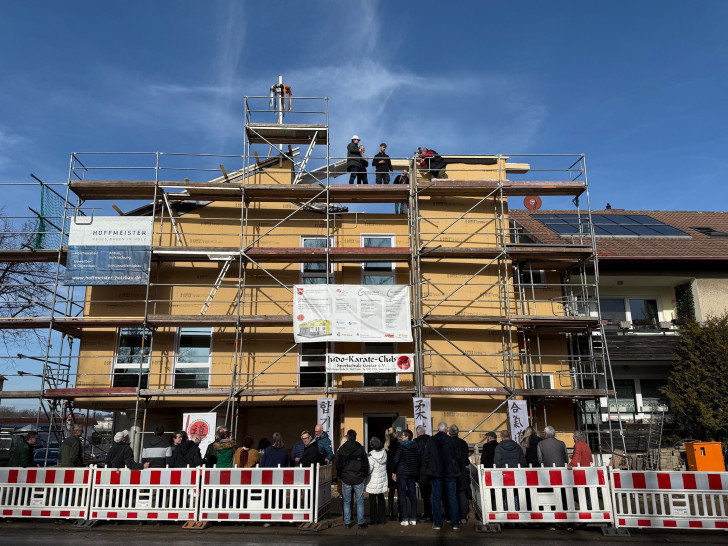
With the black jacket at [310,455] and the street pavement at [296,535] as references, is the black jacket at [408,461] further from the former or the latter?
the black jacket at [310,455]

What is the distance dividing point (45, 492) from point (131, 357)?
6.48m

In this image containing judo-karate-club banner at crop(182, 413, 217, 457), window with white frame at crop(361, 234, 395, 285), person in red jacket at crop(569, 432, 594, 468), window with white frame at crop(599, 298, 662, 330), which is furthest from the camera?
window with white frame at crop(599, 298, 662, 330)

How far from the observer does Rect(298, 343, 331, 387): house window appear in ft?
54.4

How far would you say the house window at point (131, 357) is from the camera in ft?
53.6

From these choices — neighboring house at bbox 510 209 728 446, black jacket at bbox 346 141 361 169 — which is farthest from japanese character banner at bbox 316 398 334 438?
neighboring house at bbox 510 209 728 446

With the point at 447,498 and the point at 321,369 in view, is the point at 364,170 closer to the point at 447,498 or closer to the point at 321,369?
Answer: the point at 321,369

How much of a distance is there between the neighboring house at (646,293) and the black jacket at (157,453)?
1099 centimetres

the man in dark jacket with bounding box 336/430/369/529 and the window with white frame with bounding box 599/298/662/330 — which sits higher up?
the window with white frame with bounding box 599/298/662/330

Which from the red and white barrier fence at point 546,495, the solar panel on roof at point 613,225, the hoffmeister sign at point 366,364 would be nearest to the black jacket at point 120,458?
the hoffmeister sign at point 366,364

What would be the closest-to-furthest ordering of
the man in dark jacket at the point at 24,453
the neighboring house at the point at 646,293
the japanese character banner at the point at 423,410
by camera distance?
the man in dark jacket at the point at 24,453, the japanese character banner at the point at 423,410, the neighboring house at the point at 646,293

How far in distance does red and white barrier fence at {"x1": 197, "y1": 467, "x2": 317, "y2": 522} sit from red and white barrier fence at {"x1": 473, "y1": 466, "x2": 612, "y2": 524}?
292 centimetres

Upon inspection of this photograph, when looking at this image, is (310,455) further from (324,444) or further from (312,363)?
(312,363)

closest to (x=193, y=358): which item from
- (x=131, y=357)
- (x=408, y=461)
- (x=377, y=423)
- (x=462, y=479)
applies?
(x=131, y=357)

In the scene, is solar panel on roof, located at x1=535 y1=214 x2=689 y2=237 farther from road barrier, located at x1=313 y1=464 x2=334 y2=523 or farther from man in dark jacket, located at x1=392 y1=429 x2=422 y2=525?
road barrier, located at x1=313 y1=464 x2=334 y2=523
